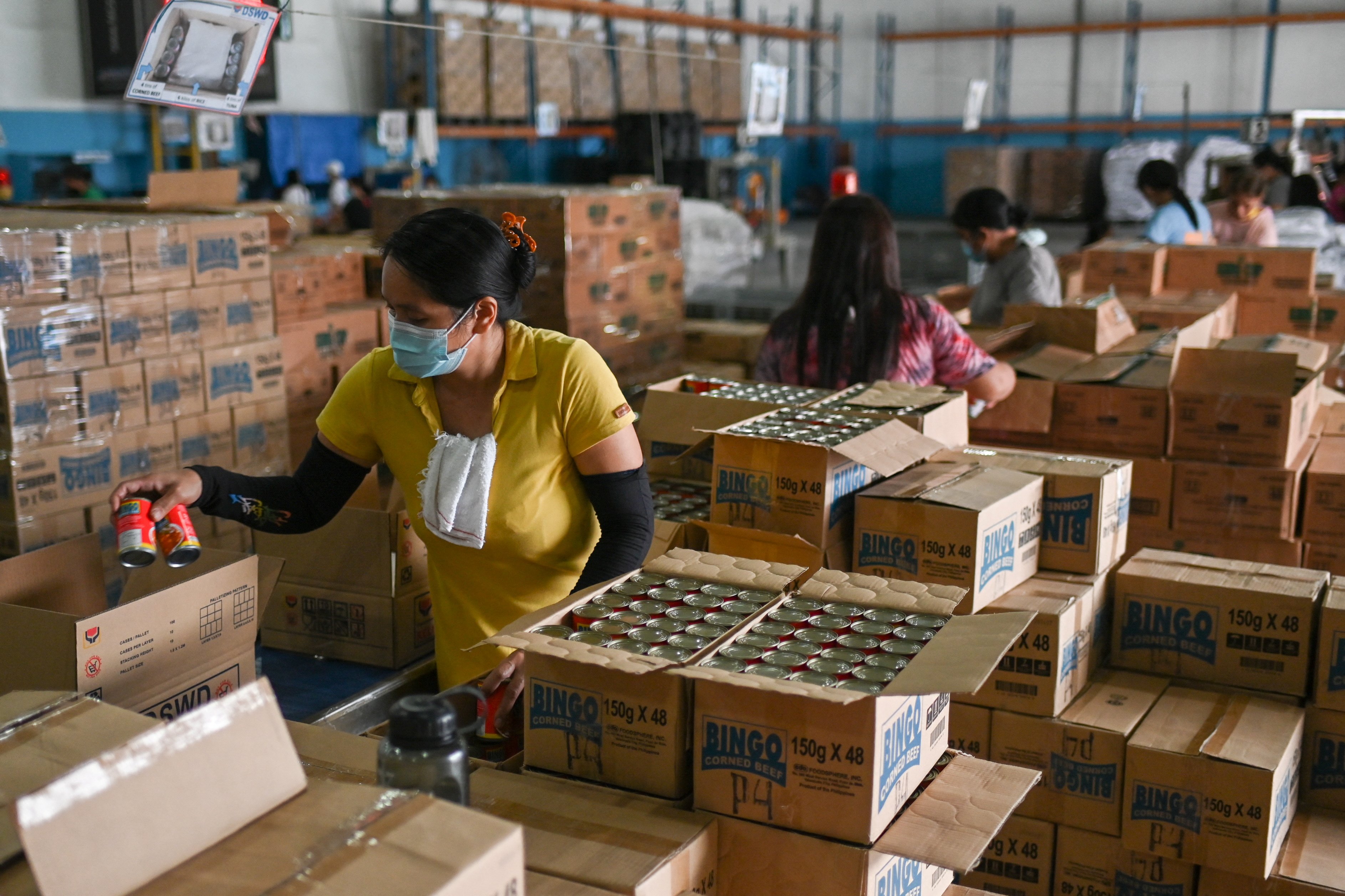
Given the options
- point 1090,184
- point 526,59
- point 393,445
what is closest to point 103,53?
point 526,59

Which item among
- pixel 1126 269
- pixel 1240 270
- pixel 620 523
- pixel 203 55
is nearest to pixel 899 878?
pixel 620 523

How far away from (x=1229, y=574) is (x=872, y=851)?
1657mm

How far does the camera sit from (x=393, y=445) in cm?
234

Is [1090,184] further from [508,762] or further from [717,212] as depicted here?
[508,762]

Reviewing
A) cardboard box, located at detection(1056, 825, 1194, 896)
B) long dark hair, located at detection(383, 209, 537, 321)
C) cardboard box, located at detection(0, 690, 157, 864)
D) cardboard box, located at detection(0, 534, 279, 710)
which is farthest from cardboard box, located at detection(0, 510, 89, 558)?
cardboard box, located at detection(1056, 825, 1194, 896)

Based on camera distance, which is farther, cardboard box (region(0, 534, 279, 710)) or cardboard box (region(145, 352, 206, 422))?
cardboard box (region(145, 352, 206, 422))

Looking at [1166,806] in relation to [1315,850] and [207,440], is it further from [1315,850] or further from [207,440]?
[207,440]

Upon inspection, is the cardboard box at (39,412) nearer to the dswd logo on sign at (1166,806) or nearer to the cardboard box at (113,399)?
the cardboard box at (113,399)

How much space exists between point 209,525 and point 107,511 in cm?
38

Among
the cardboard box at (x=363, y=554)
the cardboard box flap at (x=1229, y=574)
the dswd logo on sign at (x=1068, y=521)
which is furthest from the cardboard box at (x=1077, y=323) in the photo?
the cardboard box at (x=363, y=554)

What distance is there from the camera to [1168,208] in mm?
6684

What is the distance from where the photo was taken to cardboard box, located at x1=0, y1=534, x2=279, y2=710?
1.75m

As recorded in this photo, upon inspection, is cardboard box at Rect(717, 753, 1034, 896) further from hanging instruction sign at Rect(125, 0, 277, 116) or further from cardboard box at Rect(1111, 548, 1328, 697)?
hanging instruction sign at Rect(125, 0, 277, 116)

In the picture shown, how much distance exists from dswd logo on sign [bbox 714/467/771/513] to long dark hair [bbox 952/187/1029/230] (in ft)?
8.93
